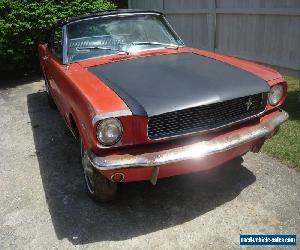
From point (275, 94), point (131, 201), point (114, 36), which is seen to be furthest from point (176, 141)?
point (114, 36)

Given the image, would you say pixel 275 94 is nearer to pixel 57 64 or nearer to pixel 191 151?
pixel 191 151

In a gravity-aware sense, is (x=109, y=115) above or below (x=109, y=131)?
above

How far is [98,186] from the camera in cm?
347

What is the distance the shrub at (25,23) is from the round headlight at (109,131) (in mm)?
5971

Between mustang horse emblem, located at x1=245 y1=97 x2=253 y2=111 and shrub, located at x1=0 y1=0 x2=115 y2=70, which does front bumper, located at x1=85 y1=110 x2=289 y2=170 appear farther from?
shrub, located at x1=0 y1=0 x2=115 y2=70

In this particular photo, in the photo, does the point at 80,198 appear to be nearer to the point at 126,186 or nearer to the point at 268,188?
the point at 126,186

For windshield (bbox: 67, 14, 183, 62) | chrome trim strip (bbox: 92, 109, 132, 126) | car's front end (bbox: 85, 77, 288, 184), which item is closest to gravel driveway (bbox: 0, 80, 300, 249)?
car's front end (bbox: 85, 77, 288, 184)

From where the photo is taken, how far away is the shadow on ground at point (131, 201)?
3.32 metres

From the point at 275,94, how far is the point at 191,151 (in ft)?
3.83

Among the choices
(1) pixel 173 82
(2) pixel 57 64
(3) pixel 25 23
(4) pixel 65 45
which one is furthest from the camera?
(3) pixel 25 23

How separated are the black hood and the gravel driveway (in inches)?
40.8

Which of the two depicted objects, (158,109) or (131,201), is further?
(131,201)

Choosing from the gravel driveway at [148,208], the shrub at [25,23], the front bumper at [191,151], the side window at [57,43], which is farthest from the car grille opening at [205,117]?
the shrub at [25,23]

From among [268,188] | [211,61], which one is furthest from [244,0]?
[268,188]
